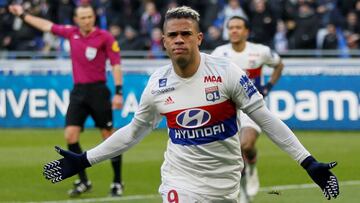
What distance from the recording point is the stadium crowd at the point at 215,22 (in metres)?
26.2

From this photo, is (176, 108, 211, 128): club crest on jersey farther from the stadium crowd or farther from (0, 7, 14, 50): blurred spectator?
(0, 7, 14, 50): blurred spectator

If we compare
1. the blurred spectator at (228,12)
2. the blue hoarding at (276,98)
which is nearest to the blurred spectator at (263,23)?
the blurred spectator at (228,12)

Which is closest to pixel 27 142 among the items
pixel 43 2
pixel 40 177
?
pixel 40 177

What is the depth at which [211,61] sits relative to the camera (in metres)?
7.70

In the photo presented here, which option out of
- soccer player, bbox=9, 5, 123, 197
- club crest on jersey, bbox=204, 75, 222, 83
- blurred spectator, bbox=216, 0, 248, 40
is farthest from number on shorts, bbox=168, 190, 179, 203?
blurred spectator, bbox=216, 0, 248, 40

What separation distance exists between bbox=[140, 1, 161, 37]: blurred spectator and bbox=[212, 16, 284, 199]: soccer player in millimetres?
13204

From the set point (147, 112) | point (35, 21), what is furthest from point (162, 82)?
point (35, 21)

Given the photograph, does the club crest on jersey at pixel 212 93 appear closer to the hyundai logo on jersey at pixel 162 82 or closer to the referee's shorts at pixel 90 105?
the hyundai logo on jersey at pixel 162 82

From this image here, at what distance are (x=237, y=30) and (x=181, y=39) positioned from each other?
21.4 feet

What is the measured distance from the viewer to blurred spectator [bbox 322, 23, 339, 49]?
25.9 m

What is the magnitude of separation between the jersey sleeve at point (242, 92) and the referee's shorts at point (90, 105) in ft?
22.4

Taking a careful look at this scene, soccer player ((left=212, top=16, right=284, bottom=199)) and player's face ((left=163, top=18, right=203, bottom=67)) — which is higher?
player's face ((left=163, top=18, right=203, bottom=67))

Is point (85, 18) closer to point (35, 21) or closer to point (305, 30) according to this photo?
point (35, 21)

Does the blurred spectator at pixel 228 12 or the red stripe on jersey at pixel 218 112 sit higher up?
the red stripe on jersey at pixel 218 112
